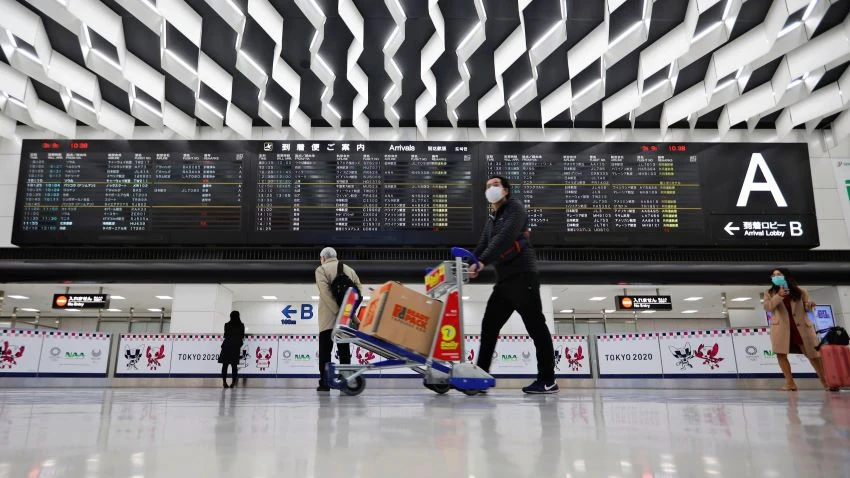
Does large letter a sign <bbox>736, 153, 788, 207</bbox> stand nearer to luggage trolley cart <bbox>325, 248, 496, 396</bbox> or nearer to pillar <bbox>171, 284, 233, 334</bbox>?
luggage trolley cart <bbox>325, 248, 496, 396</bbox>

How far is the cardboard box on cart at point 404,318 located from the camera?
3.24 m

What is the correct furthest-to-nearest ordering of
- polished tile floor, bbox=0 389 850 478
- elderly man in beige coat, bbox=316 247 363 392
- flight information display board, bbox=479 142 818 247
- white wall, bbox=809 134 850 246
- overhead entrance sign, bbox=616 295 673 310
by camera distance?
overhead entrance sign, bbox=616 295 673 310 < white wall, bbox=809 134 850 246 < flight information display board, bbox=479 142 818 247 < elderly man in beige coat, bbox=316 247 363 392 < polished tile floor, bbox=0 389 850 478

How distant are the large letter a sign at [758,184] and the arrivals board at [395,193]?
24 mm

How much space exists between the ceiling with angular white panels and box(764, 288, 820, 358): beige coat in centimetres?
334

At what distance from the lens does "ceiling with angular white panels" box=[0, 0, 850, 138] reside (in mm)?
6137

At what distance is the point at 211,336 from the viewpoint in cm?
819

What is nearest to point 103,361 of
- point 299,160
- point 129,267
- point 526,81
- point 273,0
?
point 129,267

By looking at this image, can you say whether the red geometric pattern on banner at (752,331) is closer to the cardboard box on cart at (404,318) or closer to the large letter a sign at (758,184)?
the large letter a sign at (758,184)

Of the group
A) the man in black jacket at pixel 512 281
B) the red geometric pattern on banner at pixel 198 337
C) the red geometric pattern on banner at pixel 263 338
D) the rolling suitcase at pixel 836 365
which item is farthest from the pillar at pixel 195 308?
the rolling suitcase at pixel 836 365

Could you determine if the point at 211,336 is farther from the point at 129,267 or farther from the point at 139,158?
the point at 139,158

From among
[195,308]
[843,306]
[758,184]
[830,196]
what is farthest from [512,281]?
[843,306]

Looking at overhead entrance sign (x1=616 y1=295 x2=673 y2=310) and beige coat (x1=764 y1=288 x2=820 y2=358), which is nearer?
beige coat (x1=764 y1=288 x2=820 y2=358)

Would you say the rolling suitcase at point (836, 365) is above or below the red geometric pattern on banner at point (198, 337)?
below

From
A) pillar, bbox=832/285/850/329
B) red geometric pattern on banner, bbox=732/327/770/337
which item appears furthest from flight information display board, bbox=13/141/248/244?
pillar, bbox=832/285/850/329
